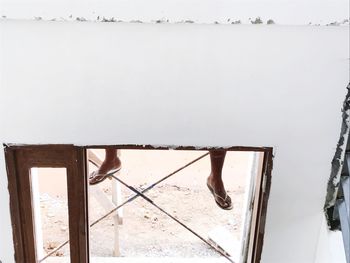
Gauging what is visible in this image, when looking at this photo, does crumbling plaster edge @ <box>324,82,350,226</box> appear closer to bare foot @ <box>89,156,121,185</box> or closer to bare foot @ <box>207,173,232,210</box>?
bare foot @ <box>207,173,232,210</box>

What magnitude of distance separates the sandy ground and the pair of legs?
3.92 feet

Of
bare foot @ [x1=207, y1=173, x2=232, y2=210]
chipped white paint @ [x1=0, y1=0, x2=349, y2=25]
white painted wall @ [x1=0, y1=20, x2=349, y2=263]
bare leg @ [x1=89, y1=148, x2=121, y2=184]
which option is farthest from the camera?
bare leg @ [x1=89, y1=148, x2=121, y2=184]

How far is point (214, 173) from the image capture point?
2820 millimetres

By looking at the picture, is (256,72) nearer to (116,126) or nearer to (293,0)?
(293,0)

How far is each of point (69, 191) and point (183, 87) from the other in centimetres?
65

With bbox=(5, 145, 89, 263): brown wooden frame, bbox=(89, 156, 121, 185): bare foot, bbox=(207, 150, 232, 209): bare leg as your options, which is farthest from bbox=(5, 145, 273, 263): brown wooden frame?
bbox=(89, 156, 121, 185): bare foot

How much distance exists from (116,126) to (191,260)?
1.61 metres

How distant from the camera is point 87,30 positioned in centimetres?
149

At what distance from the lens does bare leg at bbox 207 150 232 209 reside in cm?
275

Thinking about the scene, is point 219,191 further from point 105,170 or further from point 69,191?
point 69,191

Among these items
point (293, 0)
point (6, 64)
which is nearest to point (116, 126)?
point (6, 64)

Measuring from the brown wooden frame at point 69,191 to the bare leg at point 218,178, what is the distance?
2.60ft

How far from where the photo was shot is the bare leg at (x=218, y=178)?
9.02 feet

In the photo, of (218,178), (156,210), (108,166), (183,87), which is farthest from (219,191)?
(156,210)
